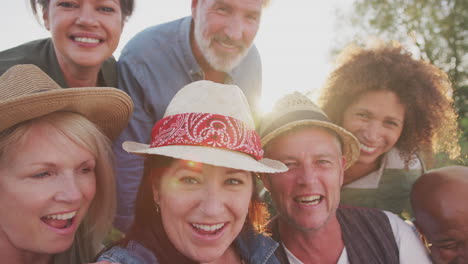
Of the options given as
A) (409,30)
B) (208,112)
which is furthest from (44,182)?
(409,30)

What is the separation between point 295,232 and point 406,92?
1975mm

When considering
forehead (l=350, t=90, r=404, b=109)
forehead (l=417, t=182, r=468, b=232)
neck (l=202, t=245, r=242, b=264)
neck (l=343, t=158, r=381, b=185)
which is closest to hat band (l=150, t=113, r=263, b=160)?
neck (l=202, t=245, r=242, b=264)

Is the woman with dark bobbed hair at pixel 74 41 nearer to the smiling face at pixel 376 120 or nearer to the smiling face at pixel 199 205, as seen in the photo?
the smiling face at pixel 199 205

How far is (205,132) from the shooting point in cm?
203

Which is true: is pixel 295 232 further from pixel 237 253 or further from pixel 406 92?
pixel 406 92

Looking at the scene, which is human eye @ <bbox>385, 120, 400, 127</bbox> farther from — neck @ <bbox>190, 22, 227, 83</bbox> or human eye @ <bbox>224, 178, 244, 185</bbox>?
human eye @ <bbox>224, 178, 244, 185</bbox>

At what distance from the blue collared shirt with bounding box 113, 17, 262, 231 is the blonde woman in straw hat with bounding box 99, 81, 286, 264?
1253 mm

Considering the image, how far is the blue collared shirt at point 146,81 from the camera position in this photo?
3.49 meters

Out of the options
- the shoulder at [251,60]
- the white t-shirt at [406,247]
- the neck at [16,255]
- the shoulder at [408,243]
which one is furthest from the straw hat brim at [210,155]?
the shoulder at [251,60]

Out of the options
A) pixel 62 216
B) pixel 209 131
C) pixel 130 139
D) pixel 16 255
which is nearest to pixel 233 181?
pixel 209 131

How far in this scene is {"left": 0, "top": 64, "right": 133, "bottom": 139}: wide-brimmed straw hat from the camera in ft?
6.74

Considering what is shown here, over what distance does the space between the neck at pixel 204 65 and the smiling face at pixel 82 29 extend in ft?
2.97

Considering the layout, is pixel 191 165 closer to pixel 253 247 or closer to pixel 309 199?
pixel 253 247

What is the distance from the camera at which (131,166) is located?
3.46 metres
